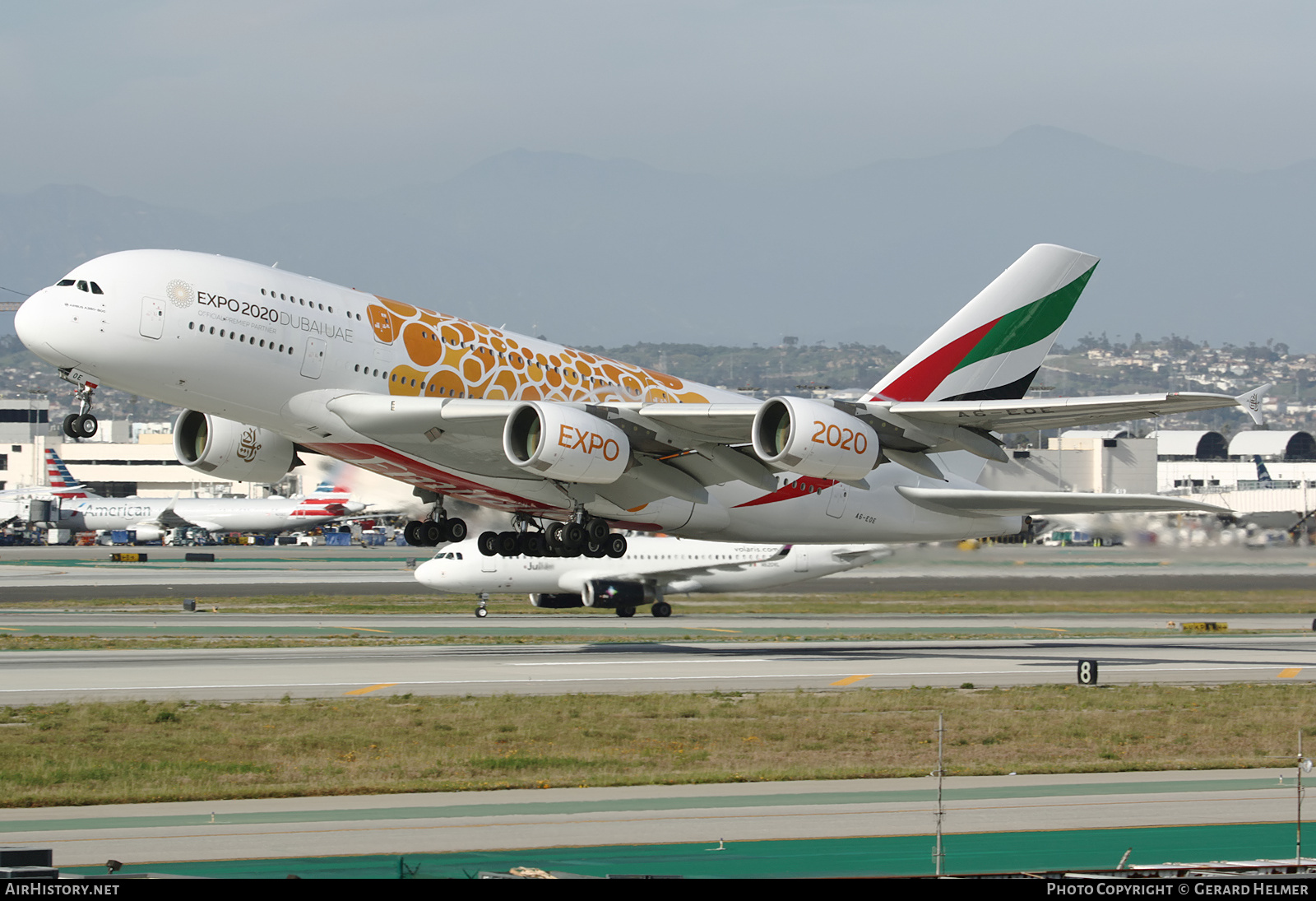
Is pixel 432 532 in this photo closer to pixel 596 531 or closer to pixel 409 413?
pixel 596 531

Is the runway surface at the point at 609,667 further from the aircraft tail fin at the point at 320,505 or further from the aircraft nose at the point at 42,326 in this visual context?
the aircraft tail fin at the point at 320,505

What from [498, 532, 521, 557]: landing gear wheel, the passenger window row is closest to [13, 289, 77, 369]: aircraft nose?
the passenger window row

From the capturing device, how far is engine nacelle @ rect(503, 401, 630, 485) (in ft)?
95.4

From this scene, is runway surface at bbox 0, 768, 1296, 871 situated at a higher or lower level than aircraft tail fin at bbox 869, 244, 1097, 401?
lower

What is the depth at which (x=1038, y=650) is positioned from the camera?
39.7m

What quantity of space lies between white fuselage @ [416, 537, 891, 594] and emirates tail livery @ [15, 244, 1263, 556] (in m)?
14.1

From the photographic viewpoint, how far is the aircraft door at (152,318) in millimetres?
26844

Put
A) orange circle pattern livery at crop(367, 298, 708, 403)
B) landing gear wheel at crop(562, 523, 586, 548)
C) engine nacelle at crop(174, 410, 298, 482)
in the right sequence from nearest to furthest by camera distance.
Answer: orange circle pattern livery at crop(367, 298, 708, 403), landing gear wheel at crop(562, 523, 586, 548), engine nacelle at crop(174, 410, 298, 482)

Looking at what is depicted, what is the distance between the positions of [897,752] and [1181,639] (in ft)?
87.0

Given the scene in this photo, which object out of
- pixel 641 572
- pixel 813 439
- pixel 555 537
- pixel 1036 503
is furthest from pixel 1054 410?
pixel 641 572

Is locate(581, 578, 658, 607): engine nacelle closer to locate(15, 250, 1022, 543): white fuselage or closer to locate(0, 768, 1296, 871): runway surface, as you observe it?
locate(15, 250, 1022, 543): white fuselage

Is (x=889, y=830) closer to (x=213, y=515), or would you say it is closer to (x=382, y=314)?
(x=382, y=314)

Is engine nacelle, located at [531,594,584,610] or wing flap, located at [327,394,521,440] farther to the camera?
engine nacelle, located at [531,594,584,610]

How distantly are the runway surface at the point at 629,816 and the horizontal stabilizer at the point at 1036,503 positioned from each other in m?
17.6
